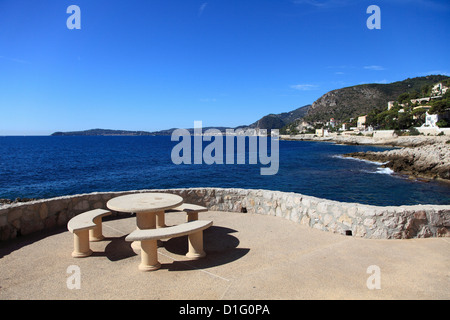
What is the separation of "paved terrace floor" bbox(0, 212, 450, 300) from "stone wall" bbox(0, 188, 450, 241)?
23cm

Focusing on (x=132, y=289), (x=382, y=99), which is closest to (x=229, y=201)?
(x=132, y=289)

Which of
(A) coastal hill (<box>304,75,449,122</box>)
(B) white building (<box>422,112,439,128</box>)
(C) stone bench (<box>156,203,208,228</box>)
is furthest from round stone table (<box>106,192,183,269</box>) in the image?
(A) coastal hill (<box>304,75,449,122</box>)

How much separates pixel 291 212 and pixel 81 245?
443 cm

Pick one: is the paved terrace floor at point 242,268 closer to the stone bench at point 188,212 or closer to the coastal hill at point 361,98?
the stone bench at point 188,212

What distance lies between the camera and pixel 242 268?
14.0 ft

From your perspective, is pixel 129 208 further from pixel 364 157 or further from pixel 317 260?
pixel 364 157

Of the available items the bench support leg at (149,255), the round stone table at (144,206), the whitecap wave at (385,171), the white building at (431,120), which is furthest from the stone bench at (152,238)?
the white building at (431,120)

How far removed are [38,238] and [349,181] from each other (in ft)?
79.9

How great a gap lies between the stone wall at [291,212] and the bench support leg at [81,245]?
1.85 metres

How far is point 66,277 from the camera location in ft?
13.3

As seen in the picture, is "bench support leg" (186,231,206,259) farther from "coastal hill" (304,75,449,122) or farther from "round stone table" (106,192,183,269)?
"coastal hill" (304,75,449,122)

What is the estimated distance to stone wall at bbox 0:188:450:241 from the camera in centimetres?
520

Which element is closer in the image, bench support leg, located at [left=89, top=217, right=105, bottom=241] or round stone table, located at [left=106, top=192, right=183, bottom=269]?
round stone table, located at [left=106, top=192, right=183, bottom=269]

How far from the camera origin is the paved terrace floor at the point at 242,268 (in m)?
3.51
